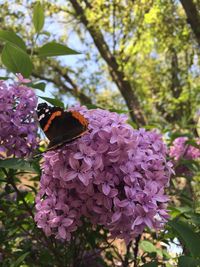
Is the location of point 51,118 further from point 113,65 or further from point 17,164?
point 113,65

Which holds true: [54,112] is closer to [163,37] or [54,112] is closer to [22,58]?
[22,58]

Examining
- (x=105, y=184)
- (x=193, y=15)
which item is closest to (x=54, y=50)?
(x=105, y=184)

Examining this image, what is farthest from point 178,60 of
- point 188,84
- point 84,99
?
point 84,99

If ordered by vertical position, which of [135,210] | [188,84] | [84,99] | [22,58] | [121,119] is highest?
[22,58]

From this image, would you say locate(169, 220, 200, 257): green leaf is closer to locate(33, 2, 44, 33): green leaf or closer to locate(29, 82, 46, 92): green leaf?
locate(29, 82, 46, 92): green leaf

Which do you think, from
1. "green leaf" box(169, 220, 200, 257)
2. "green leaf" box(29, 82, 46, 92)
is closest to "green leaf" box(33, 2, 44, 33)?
"green leaf" box(29, 82, 46, 92)

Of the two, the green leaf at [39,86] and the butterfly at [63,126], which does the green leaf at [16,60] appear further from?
the butterfly at [63,126]

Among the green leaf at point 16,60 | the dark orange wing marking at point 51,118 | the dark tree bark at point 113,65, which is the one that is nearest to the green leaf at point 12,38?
the green leaf at point 16,60
